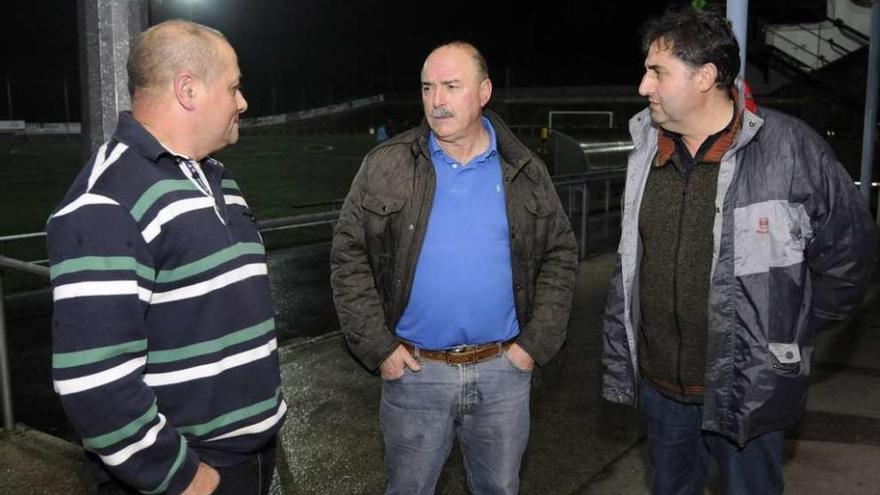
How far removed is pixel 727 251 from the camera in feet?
8.56

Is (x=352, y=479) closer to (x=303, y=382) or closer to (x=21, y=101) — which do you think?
(x=303, y=382)

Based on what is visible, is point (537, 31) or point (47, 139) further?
point (537, 31)

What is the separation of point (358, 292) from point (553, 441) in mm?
2066

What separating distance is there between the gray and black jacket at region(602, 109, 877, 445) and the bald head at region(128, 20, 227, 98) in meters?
1.65

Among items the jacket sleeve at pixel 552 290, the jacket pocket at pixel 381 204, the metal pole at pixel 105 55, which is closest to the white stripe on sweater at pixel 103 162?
the metal pole at pixel 105 55

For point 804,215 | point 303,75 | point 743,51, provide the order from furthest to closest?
point 303,75 → point 743,51 → point 804,215

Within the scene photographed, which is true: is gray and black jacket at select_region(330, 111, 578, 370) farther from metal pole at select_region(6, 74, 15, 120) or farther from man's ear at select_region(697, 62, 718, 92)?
metal pole at select_region(6, 74, 15, 120)

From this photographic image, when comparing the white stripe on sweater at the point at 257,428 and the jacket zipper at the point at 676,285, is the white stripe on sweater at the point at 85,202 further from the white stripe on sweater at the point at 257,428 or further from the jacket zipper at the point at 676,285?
the jacket zipper at the point at 676,285

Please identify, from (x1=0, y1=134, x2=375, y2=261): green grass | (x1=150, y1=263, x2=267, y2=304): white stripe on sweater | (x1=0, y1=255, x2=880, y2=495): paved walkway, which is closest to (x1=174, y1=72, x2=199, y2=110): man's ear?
(x1=150, y1=263, x2=267, y2=304): white stripe on sweater

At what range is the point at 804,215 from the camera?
257 centimetres

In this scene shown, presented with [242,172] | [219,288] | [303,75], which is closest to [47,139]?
[303,75]

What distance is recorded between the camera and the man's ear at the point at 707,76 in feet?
8.66

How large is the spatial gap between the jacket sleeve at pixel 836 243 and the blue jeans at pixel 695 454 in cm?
48

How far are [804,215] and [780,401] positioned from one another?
1.98ft
